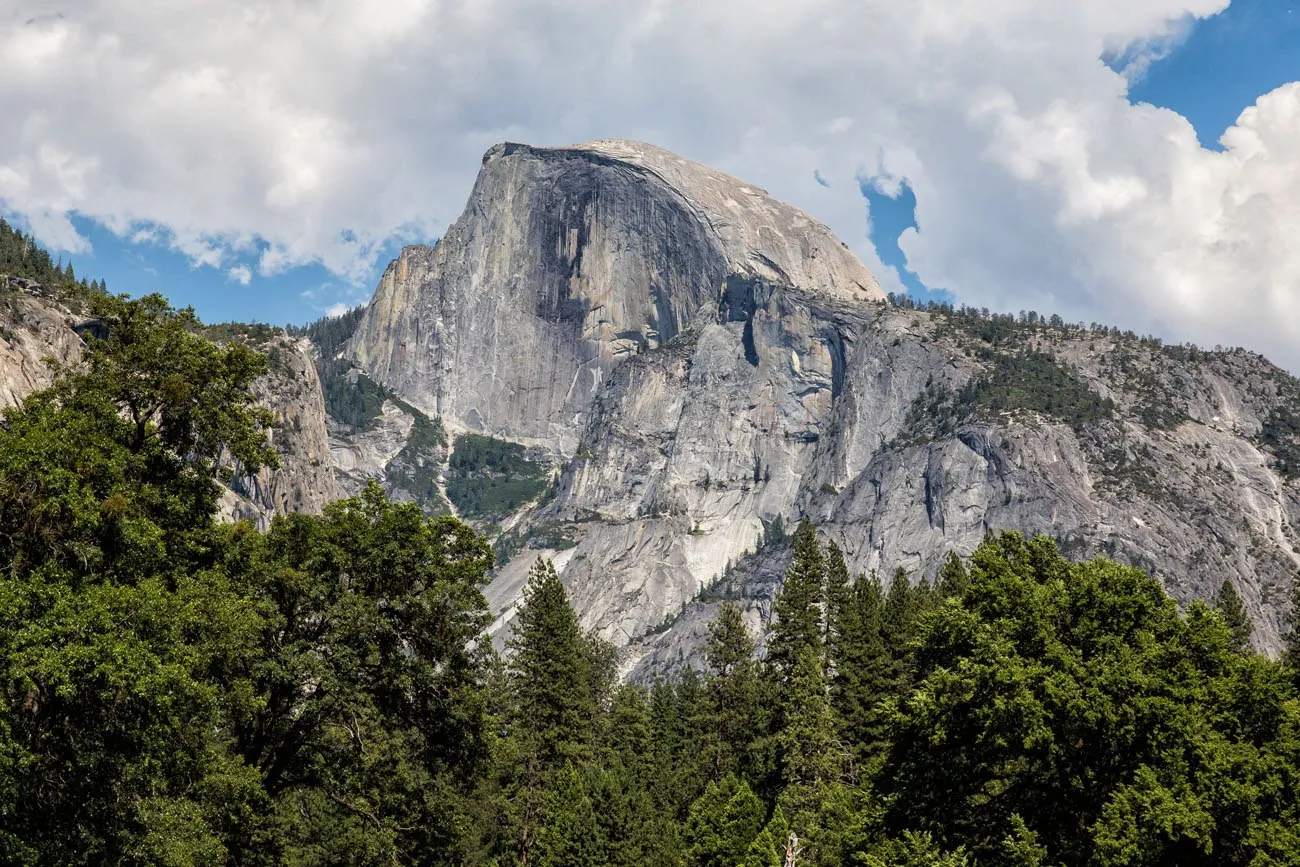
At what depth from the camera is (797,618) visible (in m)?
55.0

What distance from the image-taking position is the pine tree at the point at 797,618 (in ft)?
177

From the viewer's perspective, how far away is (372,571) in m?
26.6

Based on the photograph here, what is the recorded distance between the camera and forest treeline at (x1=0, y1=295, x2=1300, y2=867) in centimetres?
1958

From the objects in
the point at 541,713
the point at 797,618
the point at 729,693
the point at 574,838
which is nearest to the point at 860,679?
the point at 797,618

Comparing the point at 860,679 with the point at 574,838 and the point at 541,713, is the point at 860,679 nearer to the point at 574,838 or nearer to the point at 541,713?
the point at 541,713

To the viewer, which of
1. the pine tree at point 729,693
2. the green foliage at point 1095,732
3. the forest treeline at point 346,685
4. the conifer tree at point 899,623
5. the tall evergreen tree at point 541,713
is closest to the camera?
the forest treeline at point 346,685

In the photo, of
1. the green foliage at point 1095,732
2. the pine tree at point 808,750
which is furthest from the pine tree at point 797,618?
the green foliage at point 1095,732

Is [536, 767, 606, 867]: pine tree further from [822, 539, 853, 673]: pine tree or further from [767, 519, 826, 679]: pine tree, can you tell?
[822, 539, 853, 673]: pine tree

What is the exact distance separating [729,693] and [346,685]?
37.6 meters

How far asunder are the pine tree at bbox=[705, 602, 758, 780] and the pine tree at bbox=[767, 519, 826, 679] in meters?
3.38

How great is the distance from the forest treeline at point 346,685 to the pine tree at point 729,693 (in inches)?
1077

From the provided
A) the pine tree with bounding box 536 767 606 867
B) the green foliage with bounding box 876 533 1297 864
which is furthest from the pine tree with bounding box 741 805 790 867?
the green foliage with bounding box 876 533 1297 864

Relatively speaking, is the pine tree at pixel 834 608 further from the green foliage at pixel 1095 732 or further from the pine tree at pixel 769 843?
the green foliage at pixel 1095 732

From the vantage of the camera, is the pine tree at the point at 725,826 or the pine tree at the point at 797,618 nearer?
the pine tree at the point at 725,826
